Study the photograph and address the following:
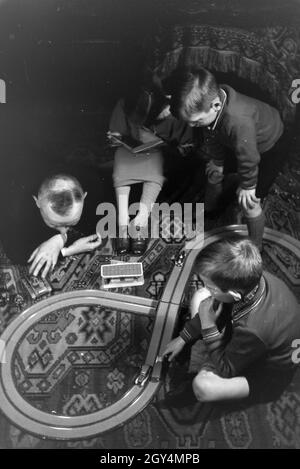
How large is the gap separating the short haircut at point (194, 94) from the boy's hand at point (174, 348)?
19.8 inches

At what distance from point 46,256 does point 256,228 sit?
0.51 metres

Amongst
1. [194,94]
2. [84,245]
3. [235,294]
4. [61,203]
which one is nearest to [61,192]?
[61,203]

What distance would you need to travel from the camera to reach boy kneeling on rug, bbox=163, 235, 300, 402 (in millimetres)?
988

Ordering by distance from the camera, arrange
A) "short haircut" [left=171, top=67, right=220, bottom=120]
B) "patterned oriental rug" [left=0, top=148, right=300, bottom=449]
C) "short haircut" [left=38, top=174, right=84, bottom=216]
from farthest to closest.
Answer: "short haircut" [left=38, top=174, right=84, bottom=216] < "short haircut" [left=171, top=67, right=220, bottom=120] < "patterned oriental rug" [left=0, top=148, right=300, bottom=449]

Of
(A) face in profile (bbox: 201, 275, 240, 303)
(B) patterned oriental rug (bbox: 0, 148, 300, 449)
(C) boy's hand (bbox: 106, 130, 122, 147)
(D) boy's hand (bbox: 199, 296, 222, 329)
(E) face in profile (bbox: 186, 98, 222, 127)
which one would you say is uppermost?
Answer: (E) face in profile (bbox: 186, 98, 222, 127)

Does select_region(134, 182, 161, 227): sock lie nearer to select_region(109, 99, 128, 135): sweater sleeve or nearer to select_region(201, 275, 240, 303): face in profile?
select_region(109, 99, 128, 135): sweater sleeve

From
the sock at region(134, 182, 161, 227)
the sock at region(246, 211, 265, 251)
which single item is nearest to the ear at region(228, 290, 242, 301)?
the sock at region(246, 211, 265, 251)

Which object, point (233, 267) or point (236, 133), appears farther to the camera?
point (236, 133)

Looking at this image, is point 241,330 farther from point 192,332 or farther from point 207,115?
point 207,115

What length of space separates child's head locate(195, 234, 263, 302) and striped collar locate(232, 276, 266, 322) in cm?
1

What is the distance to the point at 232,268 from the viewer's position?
0.98m

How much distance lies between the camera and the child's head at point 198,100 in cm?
113

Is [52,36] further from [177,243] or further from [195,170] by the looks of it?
[177,243]

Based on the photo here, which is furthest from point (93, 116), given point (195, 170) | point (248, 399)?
point (248, 399)
